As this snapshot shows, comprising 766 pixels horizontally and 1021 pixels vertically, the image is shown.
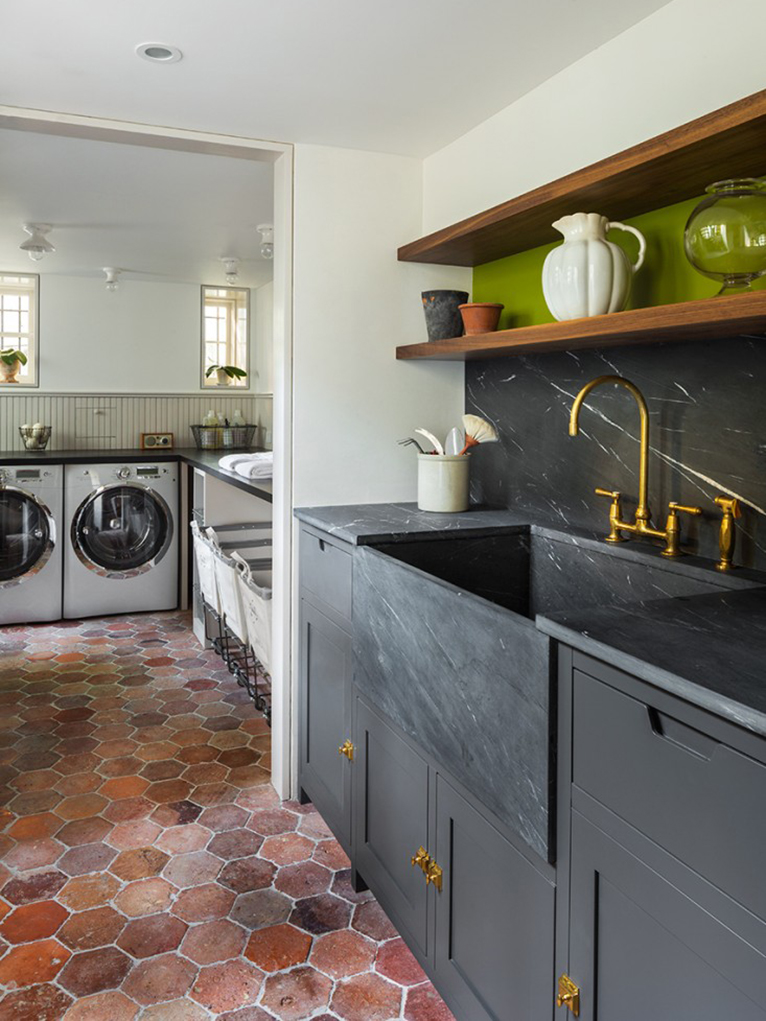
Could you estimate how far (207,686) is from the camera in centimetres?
382

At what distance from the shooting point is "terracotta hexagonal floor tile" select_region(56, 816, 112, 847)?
2.47m

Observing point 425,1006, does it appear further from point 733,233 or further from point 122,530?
point 122,530

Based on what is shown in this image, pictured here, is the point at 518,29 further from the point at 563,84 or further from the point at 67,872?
the point at 67,872

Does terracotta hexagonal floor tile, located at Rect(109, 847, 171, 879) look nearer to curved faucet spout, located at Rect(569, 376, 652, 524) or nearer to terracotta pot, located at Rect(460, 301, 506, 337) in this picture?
curved faucet spout, located at Rect(569, 376, 652, 524)

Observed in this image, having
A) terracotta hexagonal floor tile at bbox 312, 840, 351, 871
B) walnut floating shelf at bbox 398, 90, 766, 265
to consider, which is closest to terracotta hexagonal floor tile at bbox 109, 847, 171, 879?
terracotta hexagonal floor tile at bbox 312, 840, 351, 871

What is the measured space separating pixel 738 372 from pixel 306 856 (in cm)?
179

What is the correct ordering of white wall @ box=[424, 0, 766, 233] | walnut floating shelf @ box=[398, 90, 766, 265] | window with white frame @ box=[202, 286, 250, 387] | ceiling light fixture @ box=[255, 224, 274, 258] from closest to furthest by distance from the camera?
1. walnut floating shelf @ box=[398, 90, 766, 265]
2. white wall @ box=[424, 0, 766, 233]
3. ceiling light fixture @ box=[255, 224, 274, 258]
4. window with white frame @ box=[202, 286, 250, 387]

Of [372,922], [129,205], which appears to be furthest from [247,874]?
[129,205]

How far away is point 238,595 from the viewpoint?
339 cm

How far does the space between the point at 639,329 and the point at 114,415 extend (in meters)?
Result: 4.77

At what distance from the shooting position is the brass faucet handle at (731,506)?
1.72 m

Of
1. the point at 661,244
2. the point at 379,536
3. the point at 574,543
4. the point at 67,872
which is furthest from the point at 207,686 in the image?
the point at 661,244

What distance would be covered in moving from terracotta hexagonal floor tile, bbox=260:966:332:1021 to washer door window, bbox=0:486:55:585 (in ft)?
11.7

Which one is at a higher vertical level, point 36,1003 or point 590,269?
point 590,269
